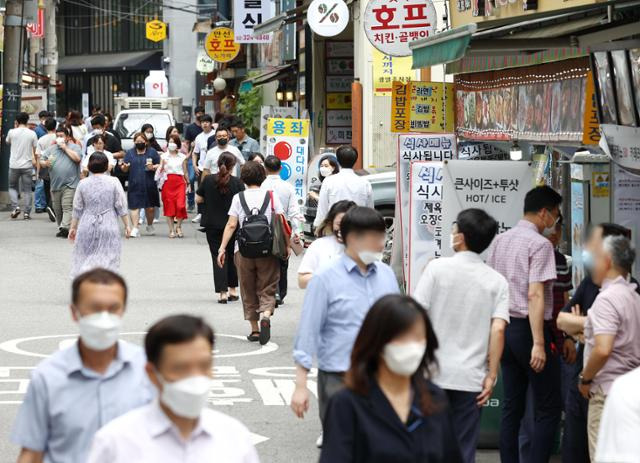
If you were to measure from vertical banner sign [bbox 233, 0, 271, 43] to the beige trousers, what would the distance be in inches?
1050

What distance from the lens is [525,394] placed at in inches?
319

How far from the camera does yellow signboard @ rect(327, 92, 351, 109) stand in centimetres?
3048

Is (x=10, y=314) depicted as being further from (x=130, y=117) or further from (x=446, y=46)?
(x=130, y=117)

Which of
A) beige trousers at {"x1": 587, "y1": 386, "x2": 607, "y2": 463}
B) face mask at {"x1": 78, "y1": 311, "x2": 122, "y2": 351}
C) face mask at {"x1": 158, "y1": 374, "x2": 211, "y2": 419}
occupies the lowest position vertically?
beige trousers at {"x1": 587, "y1": 386, "x2": 607, "y2": 463}

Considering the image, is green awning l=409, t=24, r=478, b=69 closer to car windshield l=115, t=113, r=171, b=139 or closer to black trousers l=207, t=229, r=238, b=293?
black trousers l=207, t=229, r=238, b=293

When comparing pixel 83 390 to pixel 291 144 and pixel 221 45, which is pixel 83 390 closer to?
pixel 291 144

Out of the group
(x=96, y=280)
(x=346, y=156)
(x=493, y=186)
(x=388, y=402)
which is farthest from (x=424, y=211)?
(x=388, y=402)

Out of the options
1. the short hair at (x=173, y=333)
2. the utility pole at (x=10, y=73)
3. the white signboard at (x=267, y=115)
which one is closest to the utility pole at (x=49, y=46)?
the utility pole at (x=10, y=73)

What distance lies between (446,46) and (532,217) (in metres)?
1.77

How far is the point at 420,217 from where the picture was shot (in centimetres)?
1094

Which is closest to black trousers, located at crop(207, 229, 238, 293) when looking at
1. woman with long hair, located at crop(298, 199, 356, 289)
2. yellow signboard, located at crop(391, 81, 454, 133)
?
yellow signboard, located at crop(391, 81, 454, 133)

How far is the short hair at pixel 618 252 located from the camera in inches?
266

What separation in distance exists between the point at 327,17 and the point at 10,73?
9.51m

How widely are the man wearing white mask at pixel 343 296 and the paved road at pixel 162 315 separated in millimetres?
2063
